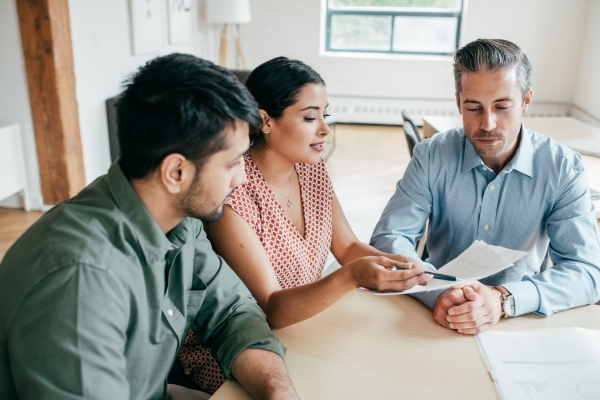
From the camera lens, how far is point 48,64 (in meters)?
3.60

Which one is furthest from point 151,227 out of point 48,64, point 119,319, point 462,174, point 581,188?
point 48,64

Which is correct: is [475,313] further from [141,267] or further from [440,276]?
[141,267]

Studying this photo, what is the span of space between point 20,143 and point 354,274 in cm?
338

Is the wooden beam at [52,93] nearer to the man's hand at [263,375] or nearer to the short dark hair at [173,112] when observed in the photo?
the short dark hair at [173,112]

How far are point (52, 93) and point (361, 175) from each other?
263 centimetres

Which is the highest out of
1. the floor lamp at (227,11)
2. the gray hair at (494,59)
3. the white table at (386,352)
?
the floor lamp at (227,11)

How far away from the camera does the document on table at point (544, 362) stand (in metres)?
1.00

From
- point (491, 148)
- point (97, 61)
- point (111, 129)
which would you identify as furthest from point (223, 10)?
point (491, 148)

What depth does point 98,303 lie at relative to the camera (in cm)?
82

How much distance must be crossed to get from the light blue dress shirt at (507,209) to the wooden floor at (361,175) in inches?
71.9

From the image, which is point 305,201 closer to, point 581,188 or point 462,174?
point 462,174

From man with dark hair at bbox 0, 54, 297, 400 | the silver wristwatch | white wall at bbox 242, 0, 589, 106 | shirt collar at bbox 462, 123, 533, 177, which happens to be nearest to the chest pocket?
man with dark hair at bbox 0, 54, 297, 400

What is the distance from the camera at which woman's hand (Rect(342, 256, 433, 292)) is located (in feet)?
3.87

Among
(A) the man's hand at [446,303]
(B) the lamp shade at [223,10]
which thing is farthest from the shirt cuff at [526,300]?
(B) the lamp shade at [223,10]
